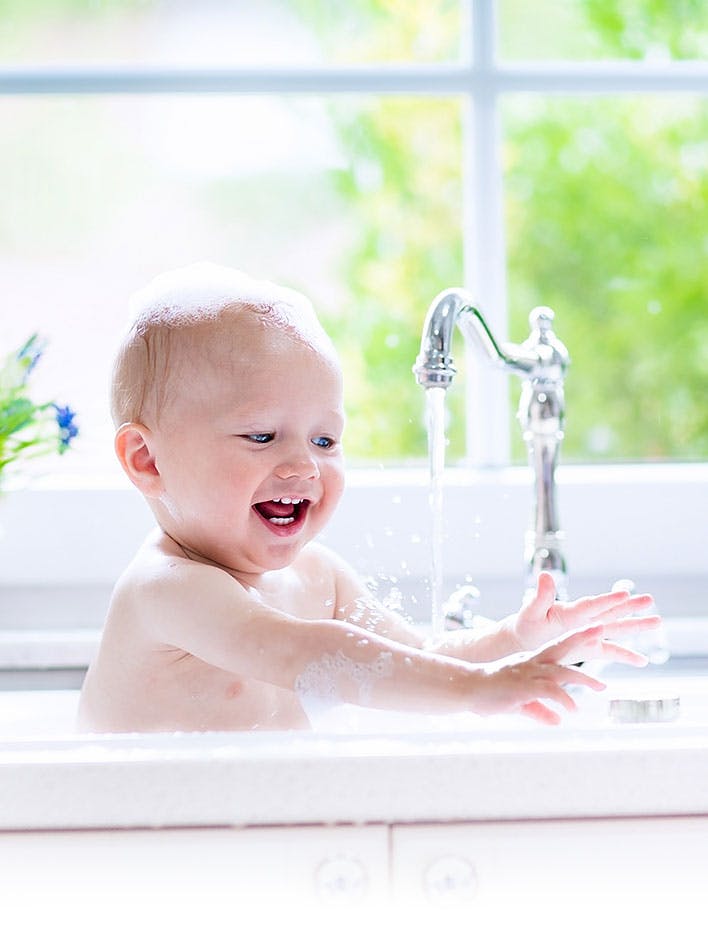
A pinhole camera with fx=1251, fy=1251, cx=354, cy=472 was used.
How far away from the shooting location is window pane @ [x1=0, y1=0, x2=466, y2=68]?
1846 mm

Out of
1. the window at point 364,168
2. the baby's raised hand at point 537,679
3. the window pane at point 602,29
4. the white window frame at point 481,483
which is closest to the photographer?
the baby's raised hand at point 537,679

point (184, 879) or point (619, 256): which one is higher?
point (619, 256)

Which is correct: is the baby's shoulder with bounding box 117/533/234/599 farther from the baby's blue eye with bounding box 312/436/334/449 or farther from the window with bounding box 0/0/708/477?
the window with bounding box 0/0/708/477

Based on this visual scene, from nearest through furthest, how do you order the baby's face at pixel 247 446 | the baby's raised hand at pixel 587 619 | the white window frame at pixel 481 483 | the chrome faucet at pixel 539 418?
the baby's raised hand at pixel 587 619 < the baby's face at pixel 247 446 < the chrome faucet at pixel 539 418 < the white window frame at pixel 481 483

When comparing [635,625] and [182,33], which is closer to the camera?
[635,625]

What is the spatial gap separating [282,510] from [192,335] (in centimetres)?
18

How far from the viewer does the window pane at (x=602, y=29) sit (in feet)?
6.22

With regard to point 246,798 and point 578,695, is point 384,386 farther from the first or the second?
point 246,798

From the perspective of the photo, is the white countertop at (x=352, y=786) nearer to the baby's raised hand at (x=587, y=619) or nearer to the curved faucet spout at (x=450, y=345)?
the baby's raised hand at (x=587, y=619)

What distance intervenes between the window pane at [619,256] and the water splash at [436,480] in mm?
669

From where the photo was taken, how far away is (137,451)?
3.74 ft

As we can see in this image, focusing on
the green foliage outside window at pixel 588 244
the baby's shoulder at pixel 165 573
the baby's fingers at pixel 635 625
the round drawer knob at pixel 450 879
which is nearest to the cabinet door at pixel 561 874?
the round drawer knob at pixel 450 879

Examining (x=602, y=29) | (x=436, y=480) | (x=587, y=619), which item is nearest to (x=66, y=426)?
(x=436, y=480)

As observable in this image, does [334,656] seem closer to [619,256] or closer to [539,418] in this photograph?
[539,418]
